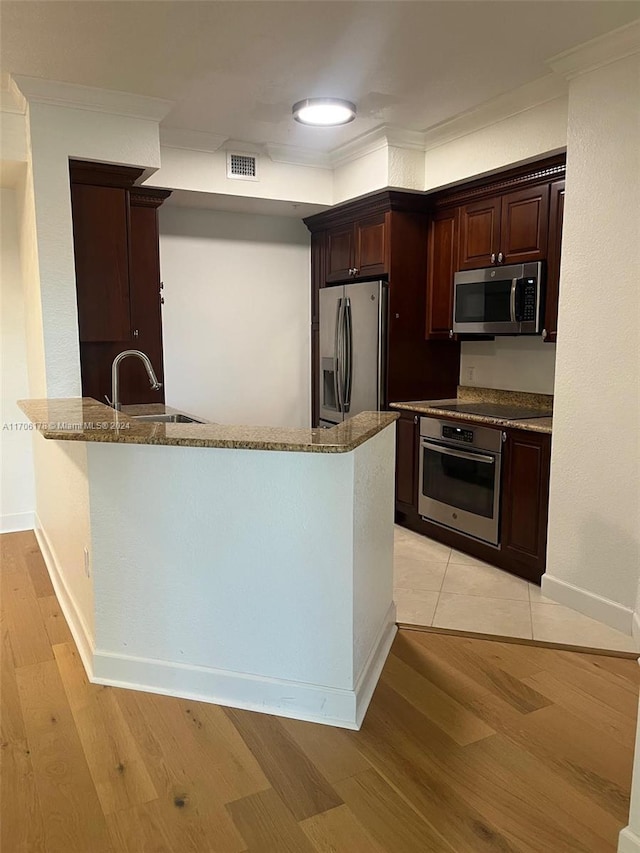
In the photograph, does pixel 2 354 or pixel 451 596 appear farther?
pixel 2 354

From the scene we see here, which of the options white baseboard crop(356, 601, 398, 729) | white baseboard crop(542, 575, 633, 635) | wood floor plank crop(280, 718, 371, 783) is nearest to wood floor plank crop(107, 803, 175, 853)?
wood floor plank crop(280, 718, 371, 783)

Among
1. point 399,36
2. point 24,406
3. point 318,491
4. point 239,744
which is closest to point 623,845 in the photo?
point 239,744

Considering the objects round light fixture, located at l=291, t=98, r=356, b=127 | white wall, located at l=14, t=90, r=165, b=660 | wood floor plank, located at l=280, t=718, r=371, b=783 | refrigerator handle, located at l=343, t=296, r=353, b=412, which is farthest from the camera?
refrigerator handle, located at l=343, t=296, r=353, b=412

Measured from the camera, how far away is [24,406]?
294 centimetres

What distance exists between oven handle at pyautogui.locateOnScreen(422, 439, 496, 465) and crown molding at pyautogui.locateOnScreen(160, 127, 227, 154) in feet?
7.87

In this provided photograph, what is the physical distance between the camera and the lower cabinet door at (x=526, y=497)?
345cm

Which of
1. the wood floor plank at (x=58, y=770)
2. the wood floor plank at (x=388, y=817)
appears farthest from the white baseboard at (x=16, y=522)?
the wood floor plank at (x=388, y=817)

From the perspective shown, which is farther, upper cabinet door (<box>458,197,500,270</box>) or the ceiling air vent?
the ceiling air vent

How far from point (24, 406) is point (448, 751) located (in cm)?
229

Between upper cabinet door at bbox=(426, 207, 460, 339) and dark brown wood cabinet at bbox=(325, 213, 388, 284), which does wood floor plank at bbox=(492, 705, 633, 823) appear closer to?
upper cabinet door at bbox=(426, 207, 460, 339)

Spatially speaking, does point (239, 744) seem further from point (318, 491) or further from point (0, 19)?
point (0, 19)

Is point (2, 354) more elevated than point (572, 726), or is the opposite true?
point (2, 354)

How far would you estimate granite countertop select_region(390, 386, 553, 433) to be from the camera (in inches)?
140

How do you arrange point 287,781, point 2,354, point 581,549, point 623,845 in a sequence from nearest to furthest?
point 623,845
point 287,781
point 581,549
point 2,354
